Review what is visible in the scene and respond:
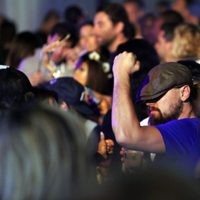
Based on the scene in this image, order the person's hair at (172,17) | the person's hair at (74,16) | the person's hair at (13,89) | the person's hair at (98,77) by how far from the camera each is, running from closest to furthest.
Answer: the person's hair at (13,89) → the person's hair at (98,77) → the person's hair at (172,17) → the person's hair at (74,16)

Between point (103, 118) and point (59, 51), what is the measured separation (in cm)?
200

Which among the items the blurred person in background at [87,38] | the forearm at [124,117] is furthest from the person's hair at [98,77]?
the forearm at [124,117]

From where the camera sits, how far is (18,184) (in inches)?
76.7

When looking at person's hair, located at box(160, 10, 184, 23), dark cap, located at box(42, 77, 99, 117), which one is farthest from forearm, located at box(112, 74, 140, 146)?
person's hair, located at box(160, 10, 184, 23)

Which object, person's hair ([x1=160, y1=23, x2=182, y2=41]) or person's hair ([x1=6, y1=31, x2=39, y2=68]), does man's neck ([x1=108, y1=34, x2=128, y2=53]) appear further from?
person's hair ([x1=6, y1=31, x2=39, y2=68])

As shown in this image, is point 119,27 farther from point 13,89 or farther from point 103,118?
point 13,89

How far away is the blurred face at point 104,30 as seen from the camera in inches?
291

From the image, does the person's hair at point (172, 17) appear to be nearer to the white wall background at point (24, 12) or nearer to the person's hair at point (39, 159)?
the white wall background at point (24, 12)

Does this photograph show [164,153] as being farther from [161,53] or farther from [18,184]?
[161,53]

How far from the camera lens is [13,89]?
3438 mm

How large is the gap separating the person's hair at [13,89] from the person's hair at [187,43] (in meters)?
2.21

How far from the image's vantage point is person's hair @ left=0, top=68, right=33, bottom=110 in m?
3.35

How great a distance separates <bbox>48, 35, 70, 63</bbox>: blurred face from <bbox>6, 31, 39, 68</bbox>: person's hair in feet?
0.92

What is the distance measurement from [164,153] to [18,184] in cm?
158
